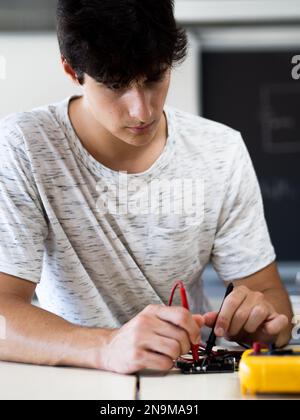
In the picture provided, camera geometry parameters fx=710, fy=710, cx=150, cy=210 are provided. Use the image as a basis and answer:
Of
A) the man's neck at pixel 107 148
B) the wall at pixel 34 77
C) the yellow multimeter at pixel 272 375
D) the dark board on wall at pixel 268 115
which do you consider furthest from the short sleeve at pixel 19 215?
→ the dark board on wall at pixel 268 115

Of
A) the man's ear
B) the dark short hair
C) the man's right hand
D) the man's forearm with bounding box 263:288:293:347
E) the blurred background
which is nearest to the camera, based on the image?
the man's right hand

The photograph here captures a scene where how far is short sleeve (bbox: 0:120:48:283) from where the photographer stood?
1257mm

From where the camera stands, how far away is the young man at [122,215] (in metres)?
1.13

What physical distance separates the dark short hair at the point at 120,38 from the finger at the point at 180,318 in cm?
41

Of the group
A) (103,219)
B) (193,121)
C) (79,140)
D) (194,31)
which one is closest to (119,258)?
(103,219)

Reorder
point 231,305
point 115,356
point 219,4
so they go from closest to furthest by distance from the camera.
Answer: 1. point 115,356
2. point 231,305
3. point 219,4

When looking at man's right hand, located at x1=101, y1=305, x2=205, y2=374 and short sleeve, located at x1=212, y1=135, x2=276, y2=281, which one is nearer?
man's right hand, located at x1=101, y1=305, x2=205, y2=374

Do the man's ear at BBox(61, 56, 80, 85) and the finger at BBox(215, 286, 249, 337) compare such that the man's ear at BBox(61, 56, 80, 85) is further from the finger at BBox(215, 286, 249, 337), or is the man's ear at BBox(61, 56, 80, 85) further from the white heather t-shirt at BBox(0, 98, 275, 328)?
the finger at BBox(215, 286, 249, 337)

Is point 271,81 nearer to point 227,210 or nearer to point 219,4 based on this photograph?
point 219,4

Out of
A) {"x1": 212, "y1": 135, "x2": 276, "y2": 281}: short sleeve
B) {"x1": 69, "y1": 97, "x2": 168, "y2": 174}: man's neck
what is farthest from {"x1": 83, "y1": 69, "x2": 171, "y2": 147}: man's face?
{"x1": 212, "y1": 135, "x2": 276, "y2": 281}: short sleeve

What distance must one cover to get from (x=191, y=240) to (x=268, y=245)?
0.18 m

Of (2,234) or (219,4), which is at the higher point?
(219,4)

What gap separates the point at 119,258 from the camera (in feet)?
4.68

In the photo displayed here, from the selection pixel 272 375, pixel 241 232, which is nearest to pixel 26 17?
pixel 241 232
